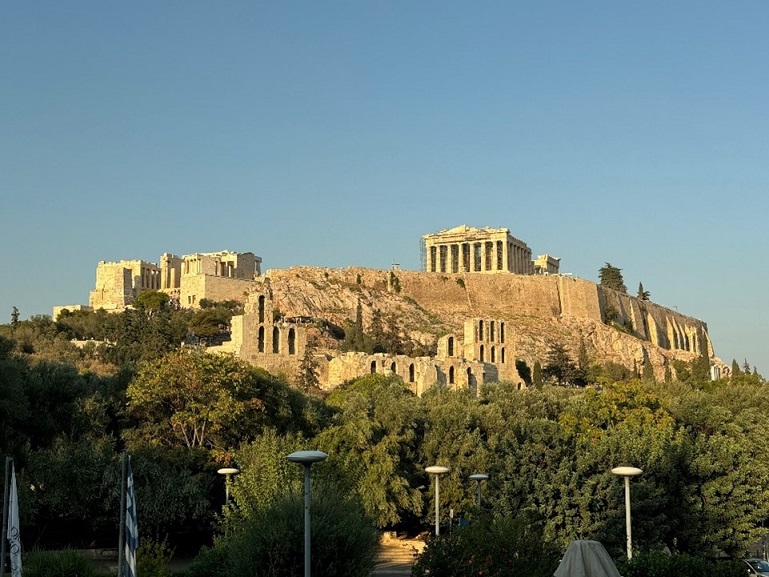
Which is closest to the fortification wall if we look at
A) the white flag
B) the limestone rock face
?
the limestone rock face

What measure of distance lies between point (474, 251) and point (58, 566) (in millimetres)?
109949

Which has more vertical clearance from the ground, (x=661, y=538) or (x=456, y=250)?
(x=456, y=250)

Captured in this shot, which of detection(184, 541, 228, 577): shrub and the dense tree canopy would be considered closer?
detection(184, 541, 228, 577): shrub

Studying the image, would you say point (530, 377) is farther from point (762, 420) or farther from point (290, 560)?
point (290, 560)

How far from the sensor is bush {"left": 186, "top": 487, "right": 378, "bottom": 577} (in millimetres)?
18938

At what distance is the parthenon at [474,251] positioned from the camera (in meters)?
127

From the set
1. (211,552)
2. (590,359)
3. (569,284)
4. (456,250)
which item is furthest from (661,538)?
(456,250)

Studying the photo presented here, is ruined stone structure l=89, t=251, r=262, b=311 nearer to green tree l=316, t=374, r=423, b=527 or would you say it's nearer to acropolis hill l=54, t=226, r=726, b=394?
acropolis hill l=54, t=226, r=726, b=394

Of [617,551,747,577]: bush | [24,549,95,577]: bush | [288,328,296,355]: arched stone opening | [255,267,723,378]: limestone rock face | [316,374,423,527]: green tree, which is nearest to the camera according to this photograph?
[617,551,747,577]: bush

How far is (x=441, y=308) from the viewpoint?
11112 centimetres

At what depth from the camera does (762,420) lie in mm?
41812

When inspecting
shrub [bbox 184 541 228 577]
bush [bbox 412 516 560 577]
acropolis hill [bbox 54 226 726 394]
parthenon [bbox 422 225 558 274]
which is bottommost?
shrub [bbox 184 541 228 577]

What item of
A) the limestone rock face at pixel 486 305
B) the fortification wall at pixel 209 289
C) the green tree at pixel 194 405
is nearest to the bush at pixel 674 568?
the green tree at pixel 194 405

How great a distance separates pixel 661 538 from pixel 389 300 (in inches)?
3062
